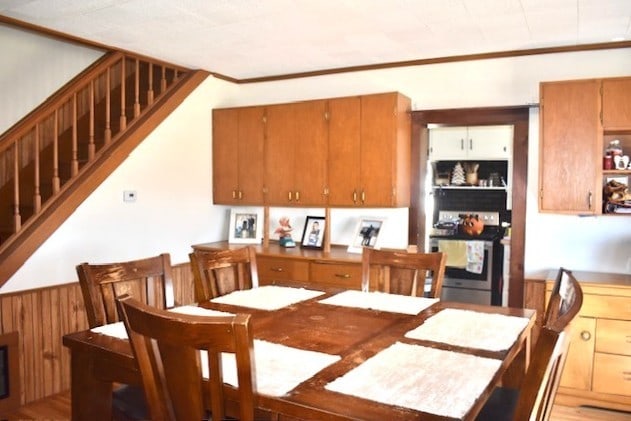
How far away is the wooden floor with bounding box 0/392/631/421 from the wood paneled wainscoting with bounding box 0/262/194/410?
109 mm

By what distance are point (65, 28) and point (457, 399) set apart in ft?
10.9

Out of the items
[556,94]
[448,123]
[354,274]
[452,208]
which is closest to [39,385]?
[354,274]

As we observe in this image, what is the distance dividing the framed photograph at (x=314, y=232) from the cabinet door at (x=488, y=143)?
2.14 m

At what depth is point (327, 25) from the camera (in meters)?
3.22

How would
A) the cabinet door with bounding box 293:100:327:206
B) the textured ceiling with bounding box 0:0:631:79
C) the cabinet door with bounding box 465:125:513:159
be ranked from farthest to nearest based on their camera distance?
the cabinet door with bounding box 465:125:513:159, the cabinet door with bounding box 293:100:327:206, the textured ceiling with bounding box 0:0:631:79

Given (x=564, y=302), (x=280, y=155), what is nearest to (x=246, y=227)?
(x=280, y=155)

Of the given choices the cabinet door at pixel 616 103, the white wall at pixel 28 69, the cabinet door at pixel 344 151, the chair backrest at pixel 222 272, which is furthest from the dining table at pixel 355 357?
the white wall at pixel 28 69

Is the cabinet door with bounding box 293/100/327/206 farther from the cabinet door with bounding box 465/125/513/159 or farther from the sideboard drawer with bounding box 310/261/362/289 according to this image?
the cabinet door with bounding box 465/125/513/159

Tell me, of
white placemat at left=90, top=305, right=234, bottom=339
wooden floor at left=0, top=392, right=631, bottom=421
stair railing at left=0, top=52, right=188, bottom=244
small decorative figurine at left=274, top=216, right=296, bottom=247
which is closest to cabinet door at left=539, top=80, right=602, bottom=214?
wooden floor at left=0, top=392, right=631, bottom=421

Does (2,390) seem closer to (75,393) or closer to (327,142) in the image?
(75,393)

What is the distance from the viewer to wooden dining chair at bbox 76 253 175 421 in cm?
190

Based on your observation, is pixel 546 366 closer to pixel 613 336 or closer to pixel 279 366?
pixel 279 366

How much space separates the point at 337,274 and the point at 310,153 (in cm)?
103

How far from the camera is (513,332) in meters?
1.83
